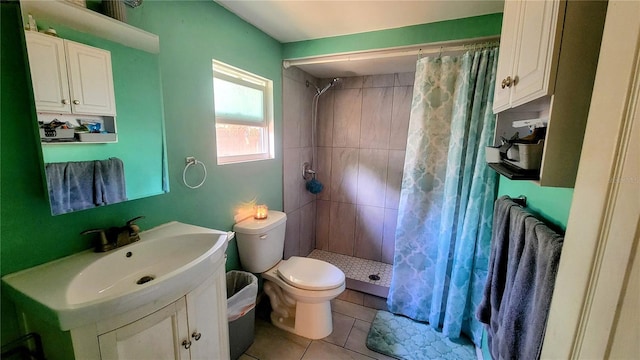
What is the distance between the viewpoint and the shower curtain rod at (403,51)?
1702 millimetres

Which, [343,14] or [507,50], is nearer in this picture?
[507,50]

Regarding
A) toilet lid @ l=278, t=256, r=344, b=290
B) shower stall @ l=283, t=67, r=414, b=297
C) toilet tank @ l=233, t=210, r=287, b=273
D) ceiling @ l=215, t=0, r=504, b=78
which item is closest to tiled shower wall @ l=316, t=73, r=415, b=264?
shower stall @ l=283, t=67, r=414, b=297

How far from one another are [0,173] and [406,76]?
8.88 ft

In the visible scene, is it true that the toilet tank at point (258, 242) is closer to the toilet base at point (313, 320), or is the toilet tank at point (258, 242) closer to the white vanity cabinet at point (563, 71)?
the toilet base at point (313, 320)

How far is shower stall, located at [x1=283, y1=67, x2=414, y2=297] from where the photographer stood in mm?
2518

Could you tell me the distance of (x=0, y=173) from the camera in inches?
34.2

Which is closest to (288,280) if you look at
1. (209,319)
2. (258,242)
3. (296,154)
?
(258,242)

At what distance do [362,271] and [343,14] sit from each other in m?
2.27

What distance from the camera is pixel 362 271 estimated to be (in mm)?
2668

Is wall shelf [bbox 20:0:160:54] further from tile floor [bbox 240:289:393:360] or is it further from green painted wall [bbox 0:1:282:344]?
tile floor [bbox 240:289:393:360]

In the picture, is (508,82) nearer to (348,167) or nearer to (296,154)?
(296,154)

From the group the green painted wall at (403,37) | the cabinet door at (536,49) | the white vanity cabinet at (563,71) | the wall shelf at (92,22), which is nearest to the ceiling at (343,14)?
the green painted wall at (403,37)

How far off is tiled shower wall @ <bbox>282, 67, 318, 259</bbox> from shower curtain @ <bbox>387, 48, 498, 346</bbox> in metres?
1.04

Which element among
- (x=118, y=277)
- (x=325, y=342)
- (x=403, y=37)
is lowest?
(x=325, y=342)
